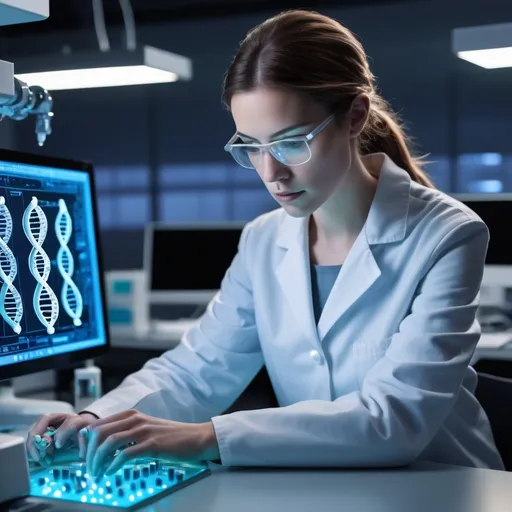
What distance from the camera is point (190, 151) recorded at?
6.16 meters

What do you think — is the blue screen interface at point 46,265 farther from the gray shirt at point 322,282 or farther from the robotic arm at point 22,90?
the gray shirt at point 322,282

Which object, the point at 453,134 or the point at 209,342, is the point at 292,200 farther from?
the point at 453,134

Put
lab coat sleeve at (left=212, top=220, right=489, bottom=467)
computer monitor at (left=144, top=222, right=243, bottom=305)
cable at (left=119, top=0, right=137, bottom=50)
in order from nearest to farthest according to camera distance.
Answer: lab coat sleeve at (left=212, top=220, right=489, bottom=467) < cable at (left=119, top=0, right=137, bottom=50) < computer monitor at (left=144, top=222, right=243, bottom=305)

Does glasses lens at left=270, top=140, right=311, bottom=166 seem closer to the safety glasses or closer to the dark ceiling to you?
the safety glasses

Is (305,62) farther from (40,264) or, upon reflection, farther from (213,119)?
(213,119)

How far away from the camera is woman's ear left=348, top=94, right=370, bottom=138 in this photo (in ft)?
4.56

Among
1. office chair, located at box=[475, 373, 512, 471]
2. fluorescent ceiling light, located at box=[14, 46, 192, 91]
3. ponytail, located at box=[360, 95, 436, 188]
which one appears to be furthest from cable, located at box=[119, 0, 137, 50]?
office chair, located at box=[475, 373, 512, 471]

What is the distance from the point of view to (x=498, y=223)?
3520 millimetres

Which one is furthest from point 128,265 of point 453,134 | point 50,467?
point 50,467

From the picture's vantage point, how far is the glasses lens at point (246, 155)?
1318mm

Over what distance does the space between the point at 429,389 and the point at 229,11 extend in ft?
13.9

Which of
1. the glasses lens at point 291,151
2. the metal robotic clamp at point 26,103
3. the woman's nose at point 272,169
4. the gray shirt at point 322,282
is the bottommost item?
the gray shirt at point 322,282

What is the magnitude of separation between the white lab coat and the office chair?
0.11 metres

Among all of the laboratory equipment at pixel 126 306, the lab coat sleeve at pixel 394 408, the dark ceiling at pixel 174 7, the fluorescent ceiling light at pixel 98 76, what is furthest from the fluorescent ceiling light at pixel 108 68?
the dark ceiling at pixel 174 7
